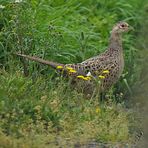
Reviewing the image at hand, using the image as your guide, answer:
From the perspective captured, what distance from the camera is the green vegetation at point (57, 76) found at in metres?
7.12

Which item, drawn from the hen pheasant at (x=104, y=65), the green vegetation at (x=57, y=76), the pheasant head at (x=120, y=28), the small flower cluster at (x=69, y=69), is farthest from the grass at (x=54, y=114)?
the pheasant head at (x=120, y=28)

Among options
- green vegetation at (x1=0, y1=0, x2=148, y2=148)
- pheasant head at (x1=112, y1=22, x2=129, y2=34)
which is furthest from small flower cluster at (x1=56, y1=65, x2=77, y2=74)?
pheasant head at (x1=112, y1=22, x2=129, y2=34)

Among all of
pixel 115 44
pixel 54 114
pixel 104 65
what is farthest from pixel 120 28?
pixel 54 114

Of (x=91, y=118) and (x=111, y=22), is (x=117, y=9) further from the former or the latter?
(x=91, y=118)

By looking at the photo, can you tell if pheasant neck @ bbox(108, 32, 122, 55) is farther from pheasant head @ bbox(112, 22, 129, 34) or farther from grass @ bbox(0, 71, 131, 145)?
grass @ bbox(0, 71, 131, 145)

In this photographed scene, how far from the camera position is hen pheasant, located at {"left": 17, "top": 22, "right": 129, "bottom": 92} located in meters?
9.43

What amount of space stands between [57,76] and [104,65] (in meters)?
0.57

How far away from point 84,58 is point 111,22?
56.0 inches

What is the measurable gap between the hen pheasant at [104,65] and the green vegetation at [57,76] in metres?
0.17

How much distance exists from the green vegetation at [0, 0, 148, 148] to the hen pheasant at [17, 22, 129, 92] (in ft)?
0.55

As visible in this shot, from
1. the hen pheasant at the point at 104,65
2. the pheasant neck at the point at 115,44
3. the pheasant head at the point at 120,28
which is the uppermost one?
the pheasant head at the point at 120,28

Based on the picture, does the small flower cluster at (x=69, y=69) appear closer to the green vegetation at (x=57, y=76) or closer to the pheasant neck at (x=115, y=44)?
the green vegetation at (x=57, y=76)

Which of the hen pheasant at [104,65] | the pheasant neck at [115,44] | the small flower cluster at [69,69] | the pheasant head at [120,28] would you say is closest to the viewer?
the small flower cluster at [69,69]

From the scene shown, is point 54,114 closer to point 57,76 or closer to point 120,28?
point 57,76
